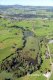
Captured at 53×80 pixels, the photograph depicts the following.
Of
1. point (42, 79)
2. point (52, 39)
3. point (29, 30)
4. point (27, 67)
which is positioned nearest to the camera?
point (42, 79)

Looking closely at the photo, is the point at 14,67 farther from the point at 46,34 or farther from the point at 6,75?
the point at 46,34

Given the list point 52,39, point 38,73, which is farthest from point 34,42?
point 38,73

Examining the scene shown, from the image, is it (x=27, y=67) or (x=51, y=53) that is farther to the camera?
(x=51, y=53)

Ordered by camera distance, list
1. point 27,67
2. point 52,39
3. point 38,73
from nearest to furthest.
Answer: point 38,73 → point 27,67 → point 52,39

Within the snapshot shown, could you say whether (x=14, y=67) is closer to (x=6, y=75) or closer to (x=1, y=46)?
(x=6, y=75)

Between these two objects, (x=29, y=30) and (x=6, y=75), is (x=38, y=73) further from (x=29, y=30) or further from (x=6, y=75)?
(x=29, y=30)

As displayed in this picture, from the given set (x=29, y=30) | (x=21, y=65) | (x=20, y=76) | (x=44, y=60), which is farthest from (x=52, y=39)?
(x=20, y=76)

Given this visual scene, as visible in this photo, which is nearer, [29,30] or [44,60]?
[44,60]

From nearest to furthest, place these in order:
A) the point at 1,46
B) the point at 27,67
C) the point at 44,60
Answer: the point at 27,67 → the point at 44,60 → the point at 1,46

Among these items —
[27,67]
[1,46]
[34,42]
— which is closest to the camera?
[27,67]
